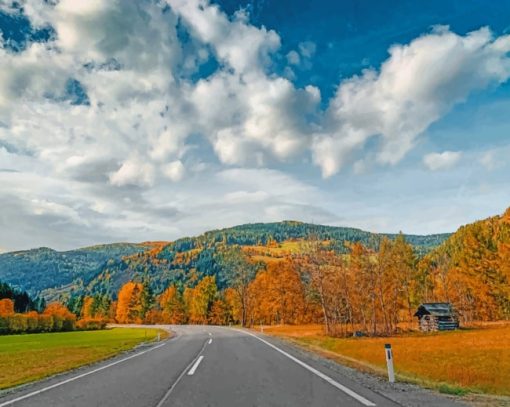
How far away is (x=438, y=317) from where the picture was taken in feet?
167

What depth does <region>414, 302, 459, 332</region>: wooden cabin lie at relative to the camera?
166 ft

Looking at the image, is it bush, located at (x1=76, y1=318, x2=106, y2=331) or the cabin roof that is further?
bush, located at (x1=76, y1=318, x2=106, y2=331)

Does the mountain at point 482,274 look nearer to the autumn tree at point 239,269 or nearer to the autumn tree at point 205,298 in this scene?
the autumn tree at point 239,269

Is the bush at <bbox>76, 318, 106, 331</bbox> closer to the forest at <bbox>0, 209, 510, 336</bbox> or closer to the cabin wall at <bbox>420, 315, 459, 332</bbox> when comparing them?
the forest at <bbox>0, 209, 510, 336</bbox>

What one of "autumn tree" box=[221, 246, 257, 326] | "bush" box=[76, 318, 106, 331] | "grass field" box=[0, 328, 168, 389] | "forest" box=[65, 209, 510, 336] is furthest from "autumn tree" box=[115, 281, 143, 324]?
"grass field" box=[0, 328, 168, 389]

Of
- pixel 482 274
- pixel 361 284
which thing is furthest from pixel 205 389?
pixel 482 274

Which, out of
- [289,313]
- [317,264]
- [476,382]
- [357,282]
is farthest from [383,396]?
[289,313]

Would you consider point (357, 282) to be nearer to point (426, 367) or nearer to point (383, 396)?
point (426, 367)

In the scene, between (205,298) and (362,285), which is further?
(205,298)

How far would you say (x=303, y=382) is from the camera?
9438 mm

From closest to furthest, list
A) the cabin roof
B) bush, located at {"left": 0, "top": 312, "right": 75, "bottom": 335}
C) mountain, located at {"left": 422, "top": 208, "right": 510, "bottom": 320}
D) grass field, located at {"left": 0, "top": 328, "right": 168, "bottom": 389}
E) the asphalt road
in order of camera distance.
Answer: the asphalt road < grass field, located at {"left": 0, "top": 328, "right": 168, "bottom": 389} < the cabin roof < mountain, located at {"left": 422, "top": 208, "right": 510, "bottom": 320} < bush, located at {"left": 0, "top": 312, "right": 75, "bottom": 335}

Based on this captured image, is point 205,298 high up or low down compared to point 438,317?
up

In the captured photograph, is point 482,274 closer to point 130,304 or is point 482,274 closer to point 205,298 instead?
point 205,298

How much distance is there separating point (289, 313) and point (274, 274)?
25.7 ft
